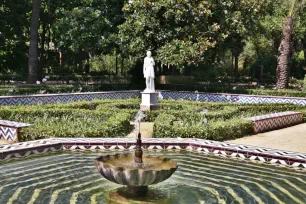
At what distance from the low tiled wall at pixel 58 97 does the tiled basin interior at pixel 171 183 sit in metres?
9.42

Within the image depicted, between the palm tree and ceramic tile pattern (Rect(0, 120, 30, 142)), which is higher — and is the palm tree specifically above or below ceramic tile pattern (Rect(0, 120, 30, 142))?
above

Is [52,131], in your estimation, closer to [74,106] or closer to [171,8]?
[74,106]

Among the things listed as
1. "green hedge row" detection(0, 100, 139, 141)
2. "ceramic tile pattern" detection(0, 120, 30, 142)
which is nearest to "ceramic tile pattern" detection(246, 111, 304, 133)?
"green hedge row" detection(0, 100, 139, 141)

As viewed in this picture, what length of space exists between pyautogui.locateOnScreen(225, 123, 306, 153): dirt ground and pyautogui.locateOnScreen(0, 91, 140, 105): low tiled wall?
9932 millimetres

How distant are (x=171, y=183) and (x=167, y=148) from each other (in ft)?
8.13

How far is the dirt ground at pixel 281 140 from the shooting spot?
985 centimetres

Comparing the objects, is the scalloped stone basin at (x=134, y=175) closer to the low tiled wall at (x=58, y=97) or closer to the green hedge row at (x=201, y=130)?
the green hedge row at (x=201, y=130)

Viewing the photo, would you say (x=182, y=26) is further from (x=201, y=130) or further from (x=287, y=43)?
(x=201, y=130)

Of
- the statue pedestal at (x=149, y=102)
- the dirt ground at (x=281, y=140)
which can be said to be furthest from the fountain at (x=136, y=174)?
the statue pedestal at (x=149, y=102)

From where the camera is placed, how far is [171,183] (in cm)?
639

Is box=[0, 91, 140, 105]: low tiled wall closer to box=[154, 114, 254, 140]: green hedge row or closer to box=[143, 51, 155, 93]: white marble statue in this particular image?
box=[143, 51, 155, 93]: white marble statue

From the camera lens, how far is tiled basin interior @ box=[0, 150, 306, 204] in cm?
561

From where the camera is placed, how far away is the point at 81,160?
786 cm

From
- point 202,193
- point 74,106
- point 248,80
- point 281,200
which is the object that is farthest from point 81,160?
point 248,80
